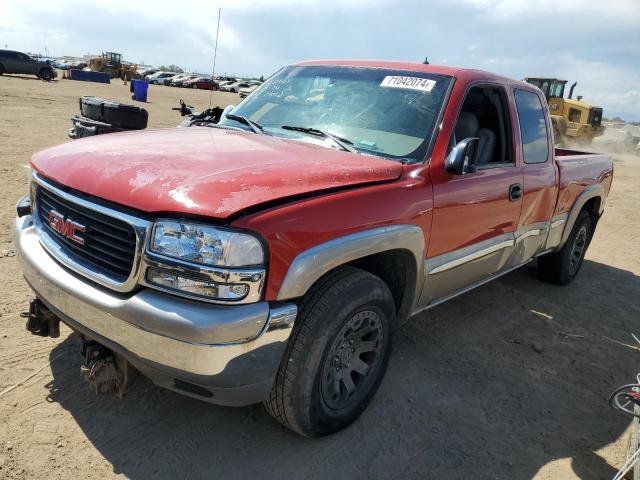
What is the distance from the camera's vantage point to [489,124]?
152 inches

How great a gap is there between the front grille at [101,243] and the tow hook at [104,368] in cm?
45

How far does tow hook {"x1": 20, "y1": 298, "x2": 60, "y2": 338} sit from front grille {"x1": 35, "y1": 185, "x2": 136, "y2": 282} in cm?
44

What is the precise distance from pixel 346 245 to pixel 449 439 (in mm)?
1304

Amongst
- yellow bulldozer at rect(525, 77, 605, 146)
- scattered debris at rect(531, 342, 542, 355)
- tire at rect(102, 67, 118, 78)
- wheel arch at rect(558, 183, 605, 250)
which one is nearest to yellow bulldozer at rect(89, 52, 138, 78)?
tire at rect(102, 67, 118, 78)

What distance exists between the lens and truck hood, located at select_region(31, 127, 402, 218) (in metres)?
2.10

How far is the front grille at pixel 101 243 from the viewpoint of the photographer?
7.07 ft

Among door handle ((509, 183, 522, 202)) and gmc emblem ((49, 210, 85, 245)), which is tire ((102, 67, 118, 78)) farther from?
gmc emblem ((49, 210, 85, 245))

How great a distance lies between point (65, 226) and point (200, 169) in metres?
0.71

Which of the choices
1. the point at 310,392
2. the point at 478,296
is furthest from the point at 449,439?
the point at 478,296

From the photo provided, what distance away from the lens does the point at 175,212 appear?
2.03 metres

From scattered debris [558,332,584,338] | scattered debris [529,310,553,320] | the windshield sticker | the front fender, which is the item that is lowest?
scattered debris [558,332,584,338]

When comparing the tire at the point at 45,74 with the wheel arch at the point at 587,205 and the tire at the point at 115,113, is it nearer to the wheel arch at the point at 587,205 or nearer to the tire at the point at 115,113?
the tire at the point at 115,113

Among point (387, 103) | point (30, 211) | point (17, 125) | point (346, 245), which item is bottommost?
point (17, 125)

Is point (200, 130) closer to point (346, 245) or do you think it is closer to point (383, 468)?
point (346, 245)
